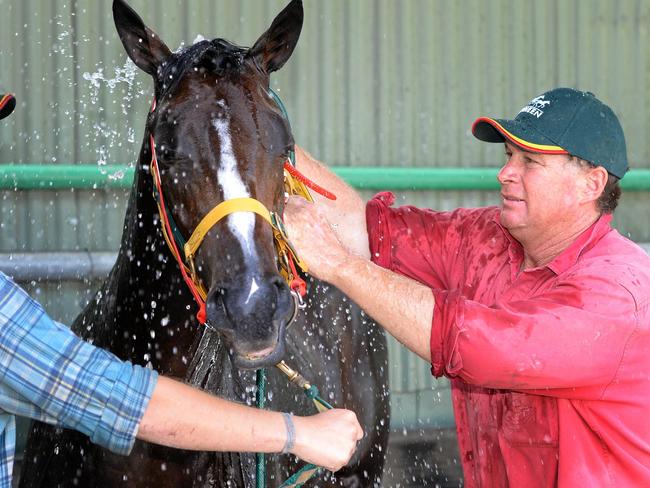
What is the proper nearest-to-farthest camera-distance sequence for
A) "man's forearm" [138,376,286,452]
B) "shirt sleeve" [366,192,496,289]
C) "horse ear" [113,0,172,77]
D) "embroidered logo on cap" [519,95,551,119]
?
"man's forearm" [138,376,286,452]
"horse ear" [113,0,172,77]
"embroidered logo on cap" [519,95,551,119]
"shirt sleeve" [366,192,496,289]

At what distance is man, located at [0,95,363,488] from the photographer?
1.79 metres

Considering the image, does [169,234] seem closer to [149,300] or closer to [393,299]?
[149,300]

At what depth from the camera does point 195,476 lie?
2498 mm

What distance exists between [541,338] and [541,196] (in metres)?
0.57

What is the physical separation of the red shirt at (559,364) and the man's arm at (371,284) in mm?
46

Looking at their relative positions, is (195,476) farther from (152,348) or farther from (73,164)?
(73,164)

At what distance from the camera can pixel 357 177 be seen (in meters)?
5.68

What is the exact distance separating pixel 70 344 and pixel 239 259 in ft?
1.46

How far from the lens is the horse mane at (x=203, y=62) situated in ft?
7.96

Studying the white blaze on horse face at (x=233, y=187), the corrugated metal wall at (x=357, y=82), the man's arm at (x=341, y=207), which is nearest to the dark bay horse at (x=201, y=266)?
the white blaze on horse face at (x=233, y=187)

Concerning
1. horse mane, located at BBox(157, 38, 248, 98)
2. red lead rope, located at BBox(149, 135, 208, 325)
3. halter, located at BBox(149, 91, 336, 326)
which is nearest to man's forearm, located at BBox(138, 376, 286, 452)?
halter, located at BBox(149, 91, 336, 326)

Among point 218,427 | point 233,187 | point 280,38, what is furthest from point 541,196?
point 218,427

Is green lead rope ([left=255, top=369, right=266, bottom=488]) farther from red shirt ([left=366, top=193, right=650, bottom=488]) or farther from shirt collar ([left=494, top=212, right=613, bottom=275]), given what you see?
shirt collar ([left=494, top=212, right=613, bottom=275])

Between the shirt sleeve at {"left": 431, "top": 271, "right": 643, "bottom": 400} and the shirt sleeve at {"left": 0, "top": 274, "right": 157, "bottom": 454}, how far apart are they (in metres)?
0.92
